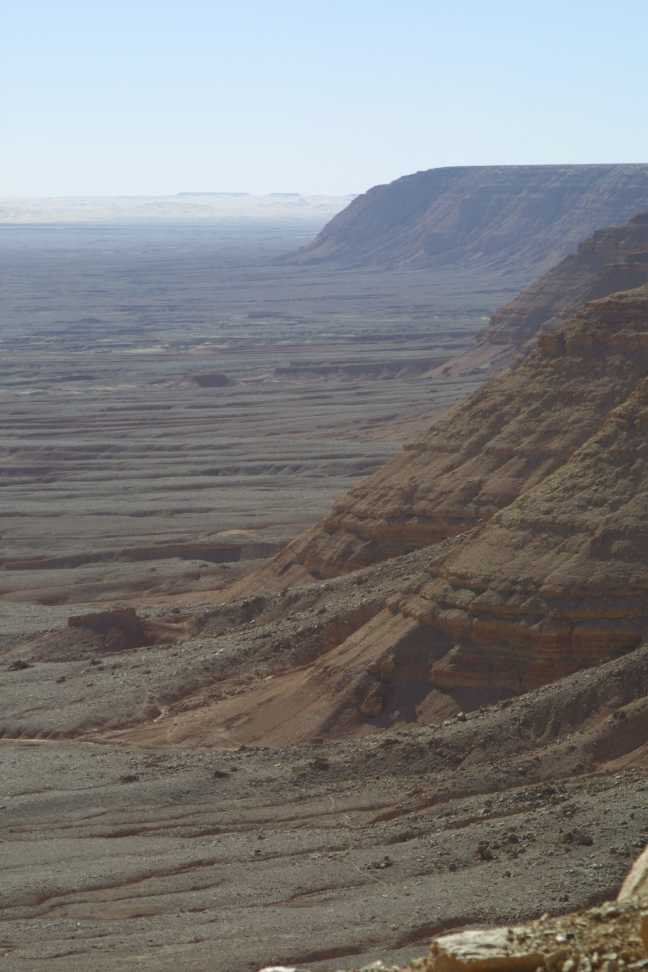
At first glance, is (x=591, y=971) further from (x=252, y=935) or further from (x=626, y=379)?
(x=626, y=379)

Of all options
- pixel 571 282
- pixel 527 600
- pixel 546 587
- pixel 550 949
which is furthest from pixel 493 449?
pixel 571 282

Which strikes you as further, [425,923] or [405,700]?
[405,700]

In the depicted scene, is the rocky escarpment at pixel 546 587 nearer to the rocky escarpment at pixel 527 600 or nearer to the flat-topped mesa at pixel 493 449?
the rocky escarpment at pixel 527 600

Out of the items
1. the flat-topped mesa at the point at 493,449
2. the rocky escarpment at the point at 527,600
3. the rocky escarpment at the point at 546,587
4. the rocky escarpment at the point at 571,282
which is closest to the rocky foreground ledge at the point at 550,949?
the rocky escarpment at the point at 527,600

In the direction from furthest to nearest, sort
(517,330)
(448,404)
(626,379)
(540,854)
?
(517,330)
(448,404)
(626,379)
(540,854)

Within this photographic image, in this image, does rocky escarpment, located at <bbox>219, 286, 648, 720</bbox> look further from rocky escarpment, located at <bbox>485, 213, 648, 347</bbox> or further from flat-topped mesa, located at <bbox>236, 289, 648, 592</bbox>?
rocky escarpment, located at <bbox>485, 213, 648, 347</bbox>

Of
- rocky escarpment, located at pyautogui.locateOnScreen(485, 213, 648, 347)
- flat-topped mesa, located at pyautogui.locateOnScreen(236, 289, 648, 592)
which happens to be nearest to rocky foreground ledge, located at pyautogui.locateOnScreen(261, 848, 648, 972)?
flat-topped mesa, located at pyautogui.locateOnScreen(236, 289, 648, 592)

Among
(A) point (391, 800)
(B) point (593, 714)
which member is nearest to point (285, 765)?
(A) point (391, 800)
